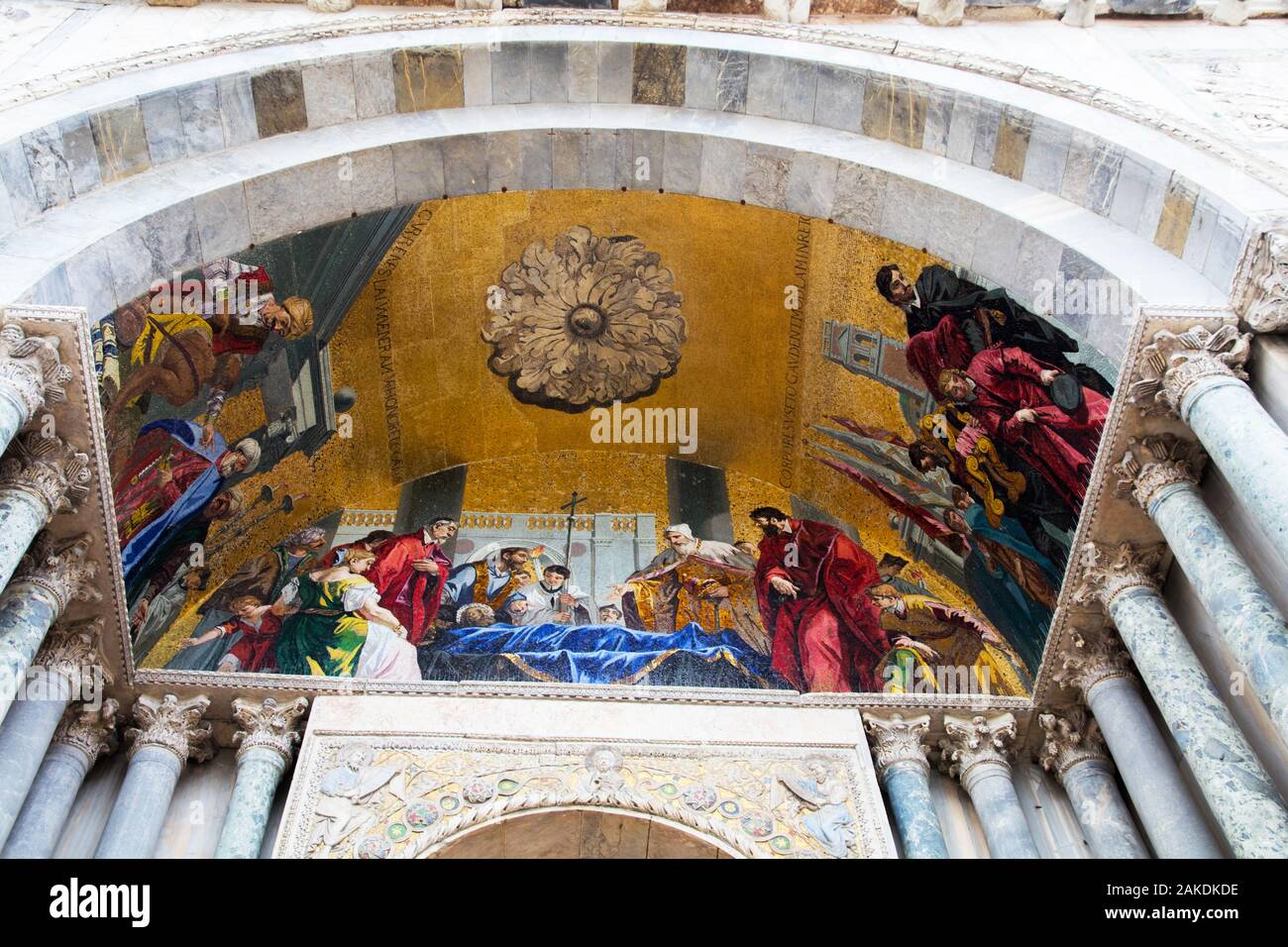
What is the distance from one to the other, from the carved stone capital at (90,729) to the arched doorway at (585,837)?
6.82ft

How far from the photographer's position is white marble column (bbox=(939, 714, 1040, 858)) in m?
8.25

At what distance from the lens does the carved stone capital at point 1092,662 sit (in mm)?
8453

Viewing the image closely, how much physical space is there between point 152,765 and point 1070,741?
504 centimetres

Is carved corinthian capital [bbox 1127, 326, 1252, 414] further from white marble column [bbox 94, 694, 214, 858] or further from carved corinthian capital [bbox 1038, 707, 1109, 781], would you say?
white marble column [bbox 94, 694, 214, 858]

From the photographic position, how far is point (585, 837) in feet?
27.3

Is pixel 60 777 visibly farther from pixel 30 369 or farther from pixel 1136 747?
pixel 1136 747

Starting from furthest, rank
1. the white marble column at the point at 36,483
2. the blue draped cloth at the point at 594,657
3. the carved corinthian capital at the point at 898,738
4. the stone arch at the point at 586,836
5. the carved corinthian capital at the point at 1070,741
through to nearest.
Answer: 1. the blue draped cloth at the point at 594,657
2. the carved corinthian capital at the point at 898,738
3. the carved corinthian capital at the point at 1070,741
4. the stone arch at the point at 586,836
5. the white marble column at the point at 36,483

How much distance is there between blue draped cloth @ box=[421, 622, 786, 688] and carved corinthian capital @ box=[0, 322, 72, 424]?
2849mm

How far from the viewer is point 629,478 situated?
36.3 ft

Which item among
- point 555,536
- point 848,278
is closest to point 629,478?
point 555,536

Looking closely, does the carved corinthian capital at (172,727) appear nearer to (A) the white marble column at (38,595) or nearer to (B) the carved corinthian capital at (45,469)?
(A) the white marble column at (38,595)

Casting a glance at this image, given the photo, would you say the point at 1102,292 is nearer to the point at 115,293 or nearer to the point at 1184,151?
the point at 1184,151

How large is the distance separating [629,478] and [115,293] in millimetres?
3911

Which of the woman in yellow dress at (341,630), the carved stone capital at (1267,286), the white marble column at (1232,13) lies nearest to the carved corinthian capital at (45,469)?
the woman in yellow dress at (341,630)
